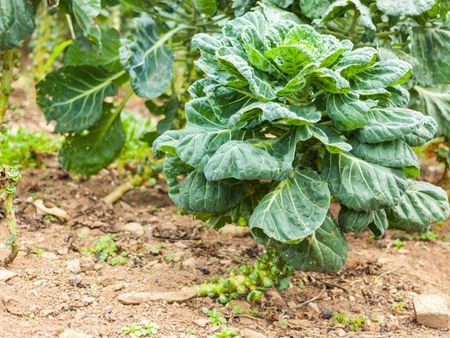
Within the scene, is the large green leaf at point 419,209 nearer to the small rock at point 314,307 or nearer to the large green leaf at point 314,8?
the small rock at point 314,307

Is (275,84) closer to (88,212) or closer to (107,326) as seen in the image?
(107,326)

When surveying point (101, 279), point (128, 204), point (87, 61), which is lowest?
point (128, 204)

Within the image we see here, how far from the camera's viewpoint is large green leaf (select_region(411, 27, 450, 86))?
3.89 m

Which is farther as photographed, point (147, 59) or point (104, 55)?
point (104, 55)

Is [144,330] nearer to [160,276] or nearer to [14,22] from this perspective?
[160,276]

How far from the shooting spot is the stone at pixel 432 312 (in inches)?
126

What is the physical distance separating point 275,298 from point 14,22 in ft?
6.88

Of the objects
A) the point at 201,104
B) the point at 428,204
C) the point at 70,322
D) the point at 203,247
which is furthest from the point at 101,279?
the point at 428,204

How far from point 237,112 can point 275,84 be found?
0.73 feet

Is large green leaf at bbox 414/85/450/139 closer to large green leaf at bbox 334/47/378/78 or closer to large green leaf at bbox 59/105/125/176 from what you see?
large green leaf at bbox 334/47/378/78

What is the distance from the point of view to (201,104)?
300cm

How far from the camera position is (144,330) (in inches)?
113

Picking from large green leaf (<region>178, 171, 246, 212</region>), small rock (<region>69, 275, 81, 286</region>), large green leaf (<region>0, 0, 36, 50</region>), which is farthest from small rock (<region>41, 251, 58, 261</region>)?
large green leaf (<region>0, 0, 36, 50</region>)

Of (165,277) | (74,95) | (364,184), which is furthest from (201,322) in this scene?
(74,95)
